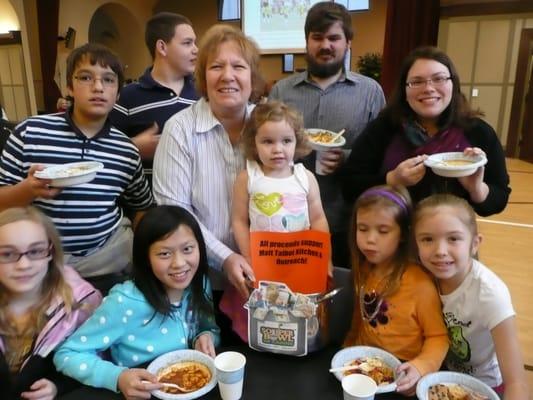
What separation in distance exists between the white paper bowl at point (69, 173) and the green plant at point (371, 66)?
8.03 m

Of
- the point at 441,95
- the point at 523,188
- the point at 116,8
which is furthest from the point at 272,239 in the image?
the point at 116,8

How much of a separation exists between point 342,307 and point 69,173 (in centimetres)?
110

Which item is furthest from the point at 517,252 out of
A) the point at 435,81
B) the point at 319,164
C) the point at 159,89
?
the point at 159,89

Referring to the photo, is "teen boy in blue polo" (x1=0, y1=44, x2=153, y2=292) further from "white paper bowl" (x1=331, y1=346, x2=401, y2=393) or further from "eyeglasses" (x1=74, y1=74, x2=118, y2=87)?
"white paper bowl" (x1=331, y1=346, x2=401, y2=393)

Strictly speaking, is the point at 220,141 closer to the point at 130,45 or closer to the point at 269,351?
the point at 269,351

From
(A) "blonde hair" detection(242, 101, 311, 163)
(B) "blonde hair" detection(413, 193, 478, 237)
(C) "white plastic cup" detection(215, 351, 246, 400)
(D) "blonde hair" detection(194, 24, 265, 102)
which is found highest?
(D) "blonde hair" detection(194, 24, 265, 102)

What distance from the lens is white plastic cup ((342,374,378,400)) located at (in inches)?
40.4

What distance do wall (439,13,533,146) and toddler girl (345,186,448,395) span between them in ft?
25.2

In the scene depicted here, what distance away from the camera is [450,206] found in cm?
136

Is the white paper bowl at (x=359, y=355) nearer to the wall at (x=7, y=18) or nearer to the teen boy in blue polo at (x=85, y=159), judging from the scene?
the teen boy in blue polo at (x=85, y=159)

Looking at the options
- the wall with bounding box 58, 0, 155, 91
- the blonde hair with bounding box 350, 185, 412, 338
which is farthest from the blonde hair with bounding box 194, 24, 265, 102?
the wall with bounding box 58, 0, 155, 91

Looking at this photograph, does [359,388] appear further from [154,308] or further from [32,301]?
[32,301]

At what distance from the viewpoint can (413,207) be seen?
58.9 inches

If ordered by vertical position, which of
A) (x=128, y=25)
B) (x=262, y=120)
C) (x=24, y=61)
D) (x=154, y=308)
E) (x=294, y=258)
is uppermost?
(x=128, y=25)
